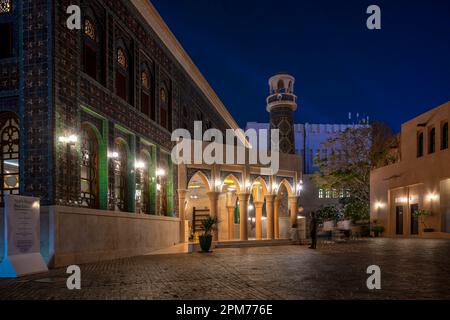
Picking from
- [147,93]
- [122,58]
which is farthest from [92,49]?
[147,93]

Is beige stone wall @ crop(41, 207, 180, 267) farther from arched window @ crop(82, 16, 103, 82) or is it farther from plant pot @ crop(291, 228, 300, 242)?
plant pot @ crop(291, 228, 300, 242)

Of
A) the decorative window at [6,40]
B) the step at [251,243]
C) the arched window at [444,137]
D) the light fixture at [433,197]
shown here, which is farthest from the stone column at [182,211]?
the arched window at [444,137]

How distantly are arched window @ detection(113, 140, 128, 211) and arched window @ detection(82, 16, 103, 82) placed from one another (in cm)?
278

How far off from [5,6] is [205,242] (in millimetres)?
9924

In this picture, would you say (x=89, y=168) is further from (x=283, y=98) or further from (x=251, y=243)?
(x=283, y=98)

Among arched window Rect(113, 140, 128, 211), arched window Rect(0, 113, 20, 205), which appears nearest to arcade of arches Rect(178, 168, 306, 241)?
arched window Rect(113, 140, 128, 211)

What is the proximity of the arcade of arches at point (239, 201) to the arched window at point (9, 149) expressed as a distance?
10.4 m

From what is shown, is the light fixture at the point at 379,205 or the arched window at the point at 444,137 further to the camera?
the light fixture at the point at 379,205

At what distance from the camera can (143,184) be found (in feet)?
63.6

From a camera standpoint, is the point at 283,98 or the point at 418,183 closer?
the point at 418,183

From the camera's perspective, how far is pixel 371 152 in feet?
121

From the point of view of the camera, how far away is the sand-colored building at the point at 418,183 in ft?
84.2

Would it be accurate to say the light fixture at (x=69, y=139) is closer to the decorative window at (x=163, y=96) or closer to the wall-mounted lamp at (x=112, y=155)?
the wall-mounted lamp at (x=112, y=155)
